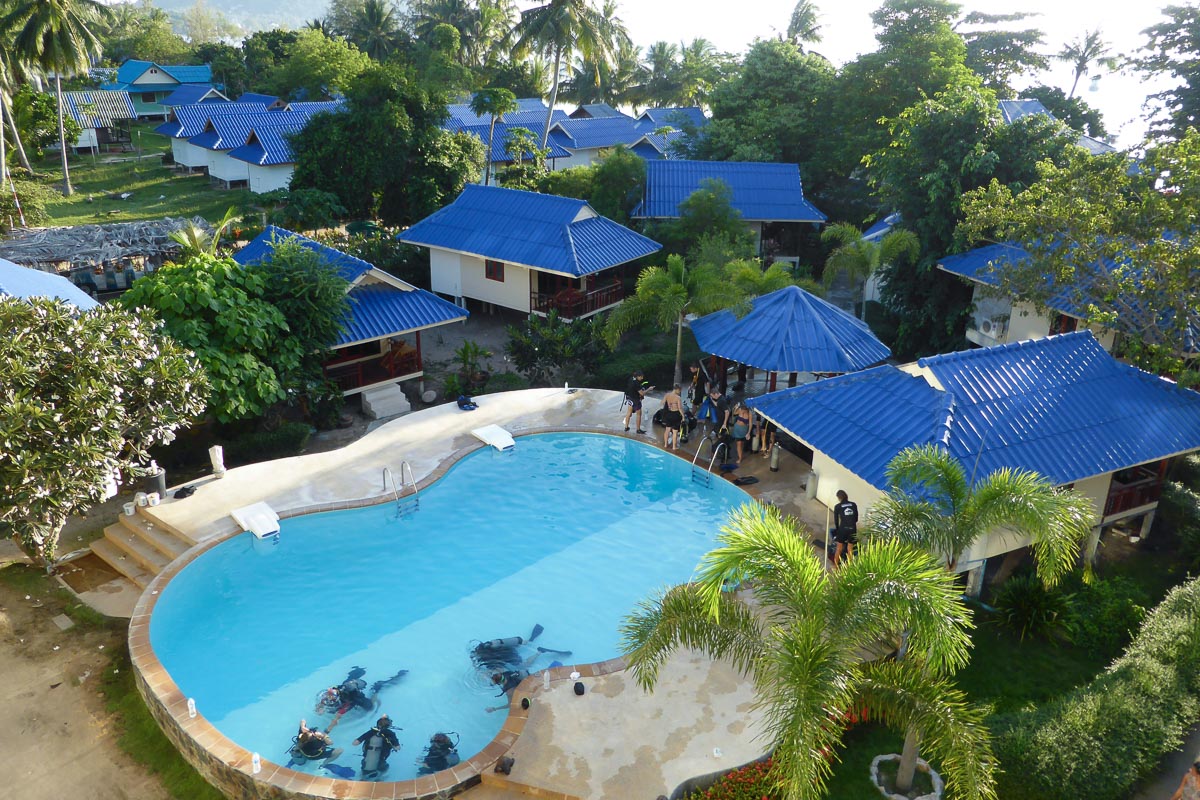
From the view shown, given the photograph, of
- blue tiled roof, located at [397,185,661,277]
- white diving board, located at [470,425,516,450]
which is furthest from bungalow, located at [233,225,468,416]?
blue tiled roof, located at [397,185,661,277]

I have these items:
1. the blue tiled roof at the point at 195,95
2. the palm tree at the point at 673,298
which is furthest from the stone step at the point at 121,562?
the blue tiled roof at the point at 195,95

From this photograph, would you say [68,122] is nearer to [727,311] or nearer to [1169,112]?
[727,311]

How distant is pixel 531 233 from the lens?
96.4 ft

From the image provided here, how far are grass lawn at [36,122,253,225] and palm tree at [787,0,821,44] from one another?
38391 millimetres

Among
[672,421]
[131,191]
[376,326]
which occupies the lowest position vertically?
[131,191]

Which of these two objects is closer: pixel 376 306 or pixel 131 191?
pixel 376 306

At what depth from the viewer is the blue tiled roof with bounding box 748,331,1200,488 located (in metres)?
15.3

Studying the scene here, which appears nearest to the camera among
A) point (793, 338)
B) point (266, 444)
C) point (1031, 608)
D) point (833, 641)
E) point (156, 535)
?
point (833, 641)

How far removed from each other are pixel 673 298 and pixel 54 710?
16.0 meters

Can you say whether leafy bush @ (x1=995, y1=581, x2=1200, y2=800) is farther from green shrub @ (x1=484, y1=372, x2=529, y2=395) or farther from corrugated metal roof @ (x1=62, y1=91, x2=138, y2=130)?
corrugated metal roof @ (x1=62, y1=91, x2=138, y2=130)

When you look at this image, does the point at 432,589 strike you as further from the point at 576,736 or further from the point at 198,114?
the point at 198,114

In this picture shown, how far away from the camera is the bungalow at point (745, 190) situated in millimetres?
35562

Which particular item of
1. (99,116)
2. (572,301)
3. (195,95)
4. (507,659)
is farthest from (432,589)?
(195,95)

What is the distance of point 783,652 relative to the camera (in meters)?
9.36
